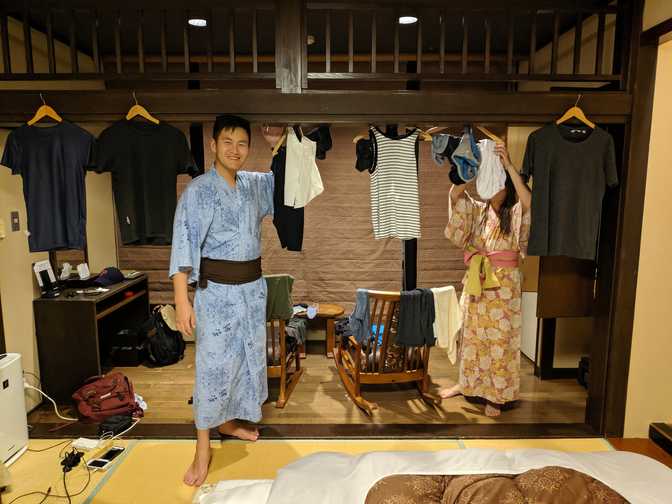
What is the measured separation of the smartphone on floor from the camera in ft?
8.51

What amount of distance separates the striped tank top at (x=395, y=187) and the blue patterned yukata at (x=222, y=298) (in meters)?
0.76

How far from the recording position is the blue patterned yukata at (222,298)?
2469 mm


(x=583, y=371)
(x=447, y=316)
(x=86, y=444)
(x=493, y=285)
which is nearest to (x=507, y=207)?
(x=493, y=285)

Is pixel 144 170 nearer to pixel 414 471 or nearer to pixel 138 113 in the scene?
pixel 138 113

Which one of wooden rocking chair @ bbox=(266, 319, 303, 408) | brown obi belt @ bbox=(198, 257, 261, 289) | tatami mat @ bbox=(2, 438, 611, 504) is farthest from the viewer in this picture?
wooden rocking chair @ bbox=(266, 319, 303, 408)

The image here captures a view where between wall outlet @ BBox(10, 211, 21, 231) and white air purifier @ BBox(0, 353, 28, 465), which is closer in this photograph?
white air purifier @ BBox(0, 353, 28, 465)

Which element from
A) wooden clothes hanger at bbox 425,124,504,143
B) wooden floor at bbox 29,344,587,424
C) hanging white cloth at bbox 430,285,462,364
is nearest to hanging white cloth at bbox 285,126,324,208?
wooden clothes hanger at bbox 425,124,504,143

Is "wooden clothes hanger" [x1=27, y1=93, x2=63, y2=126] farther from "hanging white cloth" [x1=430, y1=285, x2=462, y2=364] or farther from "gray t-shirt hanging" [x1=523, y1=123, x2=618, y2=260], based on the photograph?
"gray t-shirt hanging" [x1=523, y1=123, x2=618, y2=260]

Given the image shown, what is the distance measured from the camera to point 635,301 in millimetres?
2889

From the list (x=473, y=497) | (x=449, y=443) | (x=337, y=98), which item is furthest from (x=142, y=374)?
(x=473, y=497)

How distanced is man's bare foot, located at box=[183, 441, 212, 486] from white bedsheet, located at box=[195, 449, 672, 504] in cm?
58

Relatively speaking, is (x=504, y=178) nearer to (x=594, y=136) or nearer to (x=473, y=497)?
(x=594, y=136)

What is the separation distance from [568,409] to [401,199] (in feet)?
6.87

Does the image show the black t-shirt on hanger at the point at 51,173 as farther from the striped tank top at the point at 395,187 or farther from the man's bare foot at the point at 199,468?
the striped tank top at the point at 395,187
